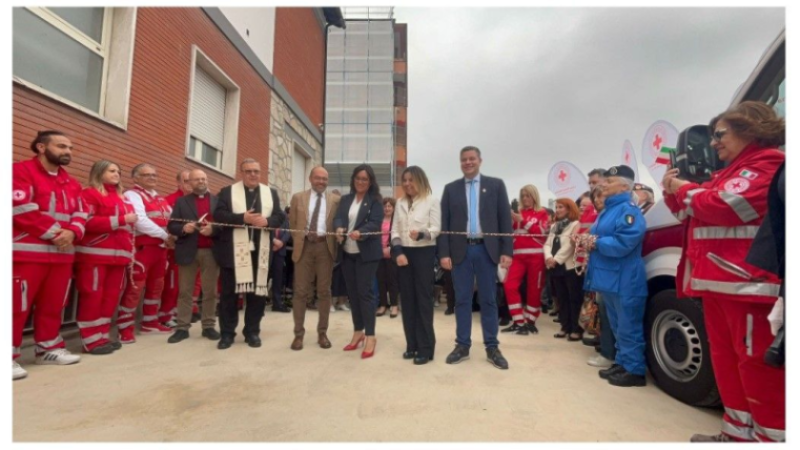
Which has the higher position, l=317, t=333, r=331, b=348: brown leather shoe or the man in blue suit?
the man in blue suit

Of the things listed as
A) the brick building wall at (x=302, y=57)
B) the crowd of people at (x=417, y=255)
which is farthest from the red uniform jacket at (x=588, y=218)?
the brick building wall at (x=302, y=57)

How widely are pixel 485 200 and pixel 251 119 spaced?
720 centimetres

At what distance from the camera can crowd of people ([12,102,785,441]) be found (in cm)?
189

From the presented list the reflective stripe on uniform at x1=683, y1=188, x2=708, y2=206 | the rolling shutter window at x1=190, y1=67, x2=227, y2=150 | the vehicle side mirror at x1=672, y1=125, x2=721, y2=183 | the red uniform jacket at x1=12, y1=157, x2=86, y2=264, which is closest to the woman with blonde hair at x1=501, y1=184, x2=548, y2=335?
the vehicle side mirror at x1=672, y1=125, x2=721, y2=183

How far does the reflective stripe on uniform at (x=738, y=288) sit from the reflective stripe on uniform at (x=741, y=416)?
649 millimetres

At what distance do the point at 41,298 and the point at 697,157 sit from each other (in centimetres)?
508

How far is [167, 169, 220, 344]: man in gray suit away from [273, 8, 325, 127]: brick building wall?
6887 mm

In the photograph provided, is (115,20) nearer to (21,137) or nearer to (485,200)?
(21,137)

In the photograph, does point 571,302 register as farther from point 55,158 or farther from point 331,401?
point 55,158

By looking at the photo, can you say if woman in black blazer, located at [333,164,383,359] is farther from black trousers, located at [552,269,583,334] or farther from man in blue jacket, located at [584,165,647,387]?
black trousers, located at [552,269,583,334]

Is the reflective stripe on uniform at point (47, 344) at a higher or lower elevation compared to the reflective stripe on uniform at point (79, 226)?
lower

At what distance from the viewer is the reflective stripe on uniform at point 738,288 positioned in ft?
5.60

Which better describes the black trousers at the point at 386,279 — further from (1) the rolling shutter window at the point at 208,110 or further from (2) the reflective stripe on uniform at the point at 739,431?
(2) the reflective stripe on uniform at the point at 739,431

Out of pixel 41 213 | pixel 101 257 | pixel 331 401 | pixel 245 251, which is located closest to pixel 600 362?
pixel 331 401
